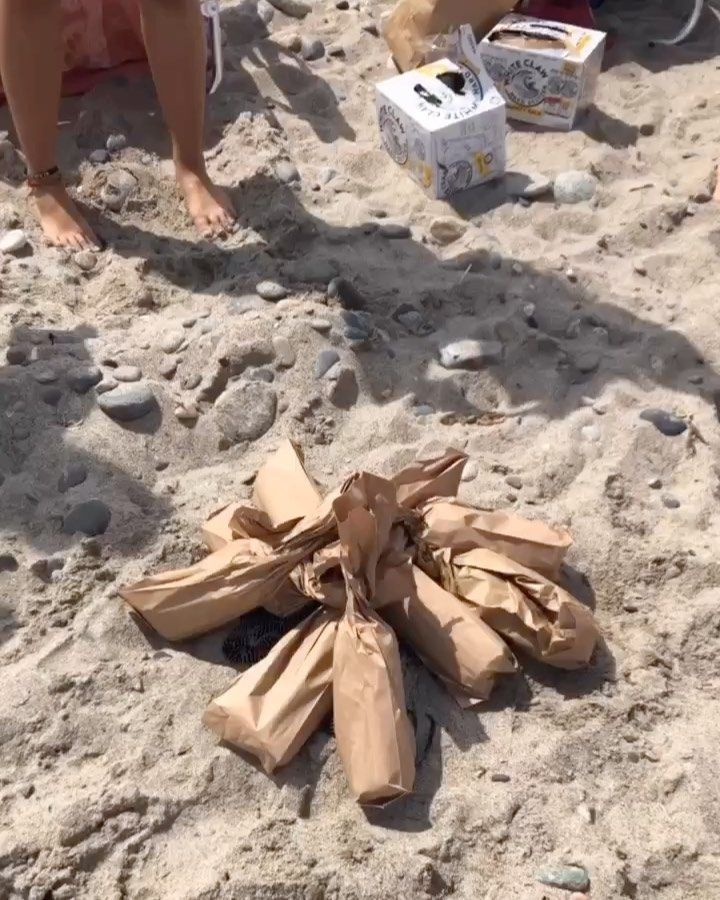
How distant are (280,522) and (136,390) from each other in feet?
1.84

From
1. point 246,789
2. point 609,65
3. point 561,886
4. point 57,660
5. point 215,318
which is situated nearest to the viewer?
point 561,886

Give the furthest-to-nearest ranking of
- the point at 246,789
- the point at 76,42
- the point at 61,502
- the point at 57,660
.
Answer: the point at 76,42, the point at 61,502, the point at 57,660, the point at 246,789

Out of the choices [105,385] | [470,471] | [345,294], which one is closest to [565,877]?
[470,471]

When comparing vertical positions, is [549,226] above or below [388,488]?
below

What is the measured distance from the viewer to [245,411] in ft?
7.61

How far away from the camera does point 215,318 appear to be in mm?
2543

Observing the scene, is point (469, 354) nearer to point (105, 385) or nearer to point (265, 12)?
point (105, 385)

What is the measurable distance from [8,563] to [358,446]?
0.74 metres

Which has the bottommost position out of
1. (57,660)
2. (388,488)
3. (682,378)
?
(682,378)

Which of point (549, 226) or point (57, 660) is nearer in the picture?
point (57, 660)

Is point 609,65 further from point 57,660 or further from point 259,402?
point 57,660

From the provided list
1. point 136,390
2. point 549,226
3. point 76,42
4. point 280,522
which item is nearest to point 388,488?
point 280,522

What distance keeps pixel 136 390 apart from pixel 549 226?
1.28 meters

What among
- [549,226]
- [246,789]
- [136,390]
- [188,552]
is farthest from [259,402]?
[549,226]
